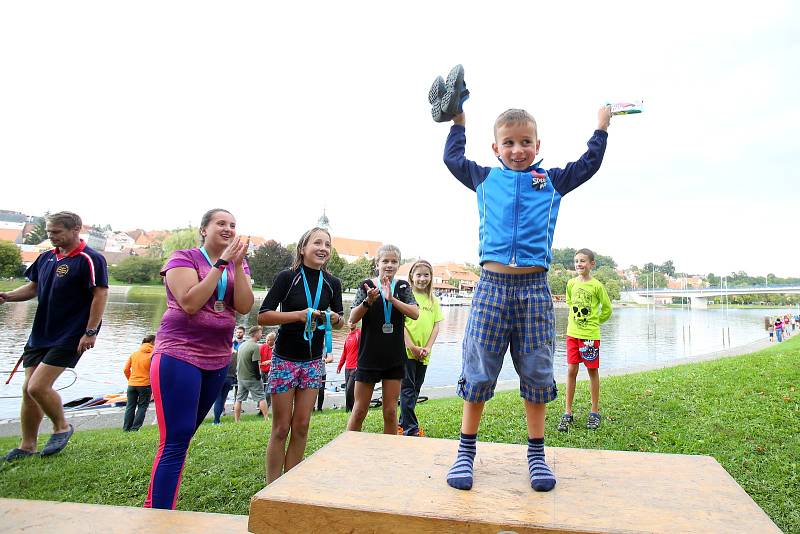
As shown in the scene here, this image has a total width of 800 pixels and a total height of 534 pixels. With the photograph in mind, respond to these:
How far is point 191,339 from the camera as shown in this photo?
2793mm

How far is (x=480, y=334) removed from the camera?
252cm

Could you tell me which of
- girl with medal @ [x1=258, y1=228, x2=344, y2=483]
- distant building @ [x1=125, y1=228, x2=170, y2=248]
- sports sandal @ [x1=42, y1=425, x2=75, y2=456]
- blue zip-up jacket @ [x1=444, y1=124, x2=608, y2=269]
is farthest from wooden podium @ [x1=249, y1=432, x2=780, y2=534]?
distant building @ [x1=125, y1=228, x2=170, y2=248]

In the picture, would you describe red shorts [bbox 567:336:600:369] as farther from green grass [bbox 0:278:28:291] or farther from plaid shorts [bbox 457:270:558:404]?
green grass [bbox 0:278:28:291]

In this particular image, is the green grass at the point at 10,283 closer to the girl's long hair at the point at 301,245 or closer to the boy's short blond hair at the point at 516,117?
the girl's long hair at the point at 301,245

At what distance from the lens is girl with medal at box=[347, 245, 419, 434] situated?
3.96 m

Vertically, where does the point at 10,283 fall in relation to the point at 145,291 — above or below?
above

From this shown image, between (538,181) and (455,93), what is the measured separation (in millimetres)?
715

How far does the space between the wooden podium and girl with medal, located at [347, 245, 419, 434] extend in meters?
1.26

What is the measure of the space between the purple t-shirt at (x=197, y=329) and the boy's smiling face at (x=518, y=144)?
1965 mm

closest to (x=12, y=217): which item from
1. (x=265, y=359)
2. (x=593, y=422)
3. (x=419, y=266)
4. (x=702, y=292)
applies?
(x=265, y=359)

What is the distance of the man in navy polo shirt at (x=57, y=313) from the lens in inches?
162

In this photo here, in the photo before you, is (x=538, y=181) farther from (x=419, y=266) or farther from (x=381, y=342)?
(x=419, y=266)

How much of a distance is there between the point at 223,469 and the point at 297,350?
69.2 inches

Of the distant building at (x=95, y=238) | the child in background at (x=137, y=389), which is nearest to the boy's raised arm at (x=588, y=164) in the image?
the child in background at (x=137, y=389)
